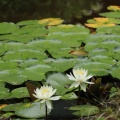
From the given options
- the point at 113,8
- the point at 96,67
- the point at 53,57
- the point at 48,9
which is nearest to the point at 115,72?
the point at 96,67

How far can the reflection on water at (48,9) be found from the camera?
322 centimetres

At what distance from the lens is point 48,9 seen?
3.41 m

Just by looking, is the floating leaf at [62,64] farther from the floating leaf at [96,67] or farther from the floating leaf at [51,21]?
the floating leaf at [51,21]

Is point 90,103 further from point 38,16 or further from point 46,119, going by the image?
point 38,16

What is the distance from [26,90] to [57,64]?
0.33m

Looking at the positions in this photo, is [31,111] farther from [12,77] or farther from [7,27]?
[7,27]

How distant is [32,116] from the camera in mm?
1685

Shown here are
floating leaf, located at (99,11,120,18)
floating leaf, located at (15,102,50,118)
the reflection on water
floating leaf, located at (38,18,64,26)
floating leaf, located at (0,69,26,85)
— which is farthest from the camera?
the reflection on water

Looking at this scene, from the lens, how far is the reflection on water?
3.22 m

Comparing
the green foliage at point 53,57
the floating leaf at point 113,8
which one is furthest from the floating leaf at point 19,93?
the floating leaf at point 113,8

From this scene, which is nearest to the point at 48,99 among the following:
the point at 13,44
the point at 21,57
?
the point at 21,57

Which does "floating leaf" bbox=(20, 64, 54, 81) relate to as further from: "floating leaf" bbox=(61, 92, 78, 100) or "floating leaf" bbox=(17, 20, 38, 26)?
"floating leaf" bbox=(17, 20, 38, 26)

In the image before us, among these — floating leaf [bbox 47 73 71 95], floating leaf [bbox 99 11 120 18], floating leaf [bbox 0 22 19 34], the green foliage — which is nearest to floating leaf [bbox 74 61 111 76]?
the green foliage

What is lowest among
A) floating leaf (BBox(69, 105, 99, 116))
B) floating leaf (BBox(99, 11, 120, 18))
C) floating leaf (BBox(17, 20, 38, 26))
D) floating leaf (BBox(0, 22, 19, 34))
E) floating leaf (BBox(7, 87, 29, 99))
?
floating leaf (BBox(69, 105, 99, 116))
